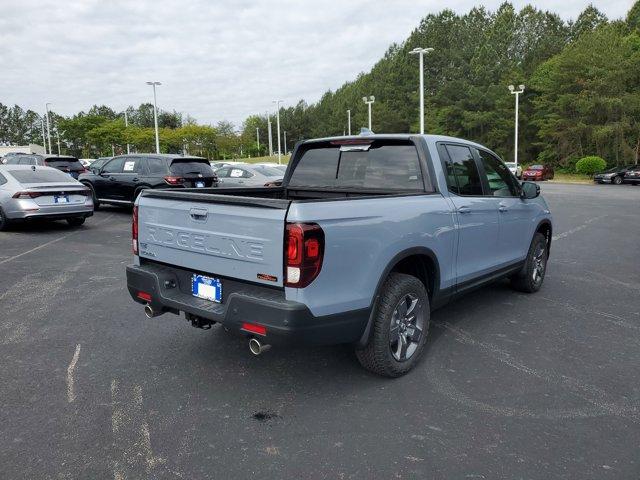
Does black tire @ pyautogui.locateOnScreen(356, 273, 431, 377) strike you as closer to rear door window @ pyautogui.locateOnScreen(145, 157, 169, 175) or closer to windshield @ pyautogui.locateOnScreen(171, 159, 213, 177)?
windshield @ pyautogui.locateOnScreen(171, 159, 213, 177)

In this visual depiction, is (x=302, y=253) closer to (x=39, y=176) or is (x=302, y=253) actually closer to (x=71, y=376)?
(x=71, y=376)

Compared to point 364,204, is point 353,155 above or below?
above

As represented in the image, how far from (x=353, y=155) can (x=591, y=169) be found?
139 feet

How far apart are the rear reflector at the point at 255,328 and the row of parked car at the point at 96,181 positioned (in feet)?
23.6

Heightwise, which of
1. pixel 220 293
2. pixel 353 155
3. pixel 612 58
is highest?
pixel 612 58

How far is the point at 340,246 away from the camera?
3.22 meters

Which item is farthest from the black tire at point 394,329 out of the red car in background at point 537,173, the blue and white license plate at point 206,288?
the red car in background at point 537,173

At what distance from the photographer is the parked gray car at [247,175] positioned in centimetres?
1672

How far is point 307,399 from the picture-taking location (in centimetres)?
351

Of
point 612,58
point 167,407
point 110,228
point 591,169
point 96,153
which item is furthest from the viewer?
point 96,153

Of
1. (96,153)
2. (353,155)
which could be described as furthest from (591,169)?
(96,153)

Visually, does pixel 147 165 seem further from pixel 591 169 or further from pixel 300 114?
pixel 300 114

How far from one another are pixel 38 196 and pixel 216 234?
9.24 m

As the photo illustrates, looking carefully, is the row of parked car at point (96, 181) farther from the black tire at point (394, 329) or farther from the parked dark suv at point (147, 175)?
the black tire at point (394, 329)
